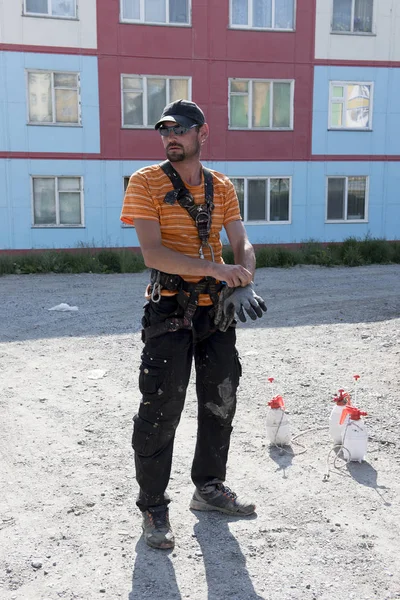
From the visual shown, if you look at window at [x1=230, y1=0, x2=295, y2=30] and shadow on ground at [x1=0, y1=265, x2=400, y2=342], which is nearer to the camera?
shadow on ground at [x1=0, y1=265, x2=400, y2=342]

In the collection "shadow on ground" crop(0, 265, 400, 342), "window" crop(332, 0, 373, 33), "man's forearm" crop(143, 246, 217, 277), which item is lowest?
"shadow on ground" crop(0, 265, 400, 342)

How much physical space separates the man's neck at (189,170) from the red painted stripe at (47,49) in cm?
1620

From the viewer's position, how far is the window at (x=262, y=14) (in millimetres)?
18734

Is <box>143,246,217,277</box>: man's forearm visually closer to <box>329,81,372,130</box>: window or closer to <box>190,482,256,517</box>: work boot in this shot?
<box>190,482,256,517</box>: work boot

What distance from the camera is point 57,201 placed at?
60.0ft

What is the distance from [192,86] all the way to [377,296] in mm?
10520

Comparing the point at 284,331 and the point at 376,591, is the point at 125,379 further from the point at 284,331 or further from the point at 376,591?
the point at 376,591

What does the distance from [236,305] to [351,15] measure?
63.3 feet

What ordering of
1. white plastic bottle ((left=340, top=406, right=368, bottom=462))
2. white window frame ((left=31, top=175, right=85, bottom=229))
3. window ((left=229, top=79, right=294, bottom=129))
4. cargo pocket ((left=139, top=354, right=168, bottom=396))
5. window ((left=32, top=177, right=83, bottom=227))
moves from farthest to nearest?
window ((left=229, top=79, right=294, bottom=129))
window ((left=32, top=177, right=83, bottom=227))
white window frame ((left=31, top=175, right=85, bottom=229))
white plastic bottle ((left=340, top=406, right=368, bottom=462))
cargo pocket ((left=139, top=354, right=168, bottom=396))

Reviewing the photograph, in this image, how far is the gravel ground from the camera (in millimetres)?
2875

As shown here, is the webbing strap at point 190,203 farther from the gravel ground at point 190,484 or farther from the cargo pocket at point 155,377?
the gravel ground at point 190,484

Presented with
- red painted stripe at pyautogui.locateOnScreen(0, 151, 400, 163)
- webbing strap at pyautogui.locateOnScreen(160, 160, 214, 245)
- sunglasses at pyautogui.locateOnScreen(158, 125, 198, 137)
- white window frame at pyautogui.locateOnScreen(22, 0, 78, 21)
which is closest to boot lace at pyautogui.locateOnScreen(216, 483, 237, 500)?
webbing strap at pyautogui.locateOnScreen(160, 160, 214, 245)

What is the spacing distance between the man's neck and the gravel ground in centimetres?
186

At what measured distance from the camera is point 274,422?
4320 millimetres
